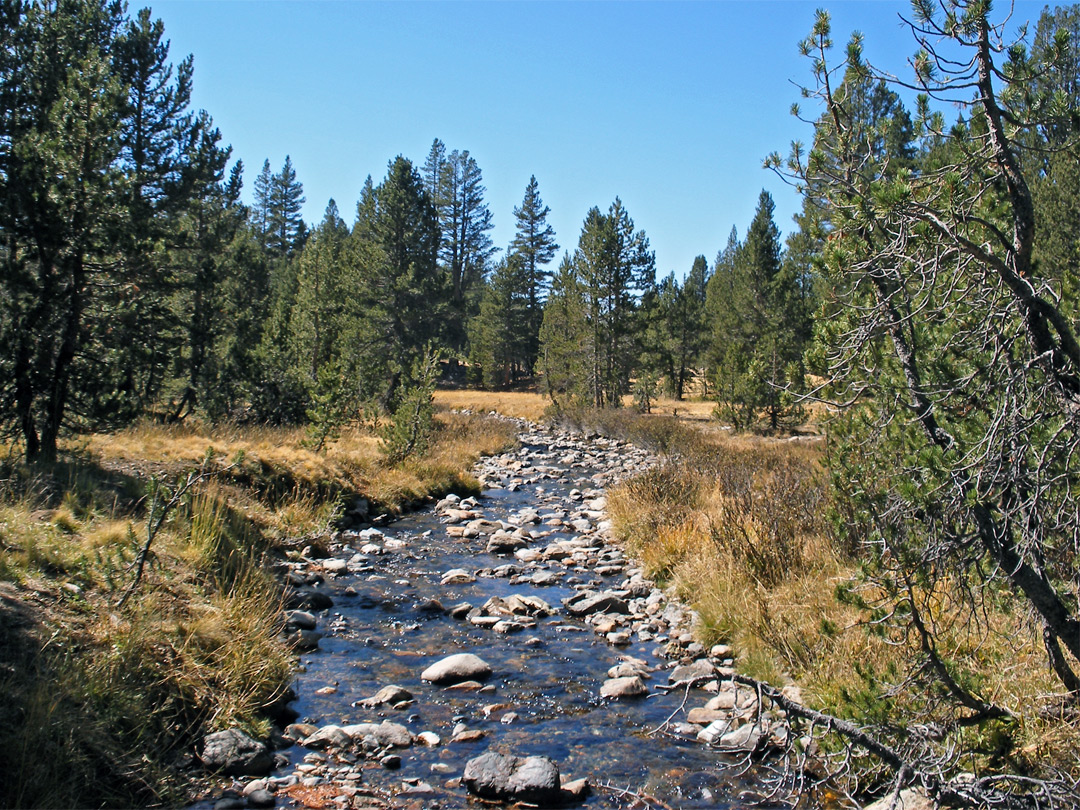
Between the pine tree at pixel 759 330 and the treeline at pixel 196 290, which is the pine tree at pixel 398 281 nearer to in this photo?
the treeline at pixel 196 290

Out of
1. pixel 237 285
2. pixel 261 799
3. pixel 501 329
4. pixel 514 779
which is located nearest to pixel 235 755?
pixel 261 799

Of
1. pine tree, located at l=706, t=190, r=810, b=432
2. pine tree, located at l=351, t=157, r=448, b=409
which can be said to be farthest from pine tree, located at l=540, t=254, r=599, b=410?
pine tree, located at l=706, t=190, r=810, b=432

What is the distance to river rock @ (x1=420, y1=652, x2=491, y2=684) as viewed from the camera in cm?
617

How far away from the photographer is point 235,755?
15.1 feet

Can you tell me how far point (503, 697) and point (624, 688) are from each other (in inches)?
39.4

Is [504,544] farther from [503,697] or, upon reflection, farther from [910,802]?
[910,802]

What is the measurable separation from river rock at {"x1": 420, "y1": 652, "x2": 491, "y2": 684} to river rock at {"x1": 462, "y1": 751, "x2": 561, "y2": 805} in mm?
1555

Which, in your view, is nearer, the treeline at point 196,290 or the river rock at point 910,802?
the river rock at point 910,802

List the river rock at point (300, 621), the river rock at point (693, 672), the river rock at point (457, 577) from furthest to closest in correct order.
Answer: the river rock at point (457, 577), the river rock at point (300, 621), the river rock at point (693, 672)

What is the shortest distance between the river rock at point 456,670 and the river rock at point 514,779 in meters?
1.56

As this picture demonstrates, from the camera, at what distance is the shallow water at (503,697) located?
4633 millimetres

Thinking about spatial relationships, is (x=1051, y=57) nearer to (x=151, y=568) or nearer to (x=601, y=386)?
(x=151, y=568)

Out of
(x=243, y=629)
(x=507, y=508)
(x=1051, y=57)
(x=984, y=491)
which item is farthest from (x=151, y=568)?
(x=507, y=508)

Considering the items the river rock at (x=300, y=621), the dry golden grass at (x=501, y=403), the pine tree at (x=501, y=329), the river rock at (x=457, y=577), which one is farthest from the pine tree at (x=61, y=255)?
the pine tree at (x=501, y=329)
